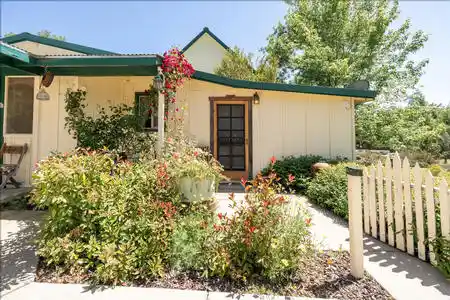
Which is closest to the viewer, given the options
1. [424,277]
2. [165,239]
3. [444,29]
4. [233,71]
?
[424,277]

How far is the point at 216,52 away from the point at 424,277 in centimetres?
1233

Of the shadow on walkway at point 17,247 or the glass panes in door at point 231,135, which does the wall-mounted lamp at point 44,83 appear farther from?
the glass panes in door at point 231,135

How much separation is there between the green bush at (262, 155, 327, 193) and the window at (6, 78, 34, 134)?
5.87m

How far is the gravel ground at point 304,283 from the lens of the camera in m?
2.03

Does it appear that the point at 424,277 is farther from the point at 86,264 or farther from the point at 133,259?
the point at 86,264

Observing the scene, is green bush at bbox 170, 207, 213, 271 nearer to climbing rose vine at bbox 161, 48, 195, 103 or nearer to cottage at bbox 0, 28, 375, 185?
climbing rose vine at bbox 161, 48, 195, 103

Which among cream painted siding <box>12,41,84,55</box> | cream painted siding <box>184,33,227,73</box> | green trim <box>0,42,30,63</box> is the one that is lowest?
green trim <box>0,42,30,63</box>

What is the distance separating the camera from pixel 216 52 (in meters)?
12.5

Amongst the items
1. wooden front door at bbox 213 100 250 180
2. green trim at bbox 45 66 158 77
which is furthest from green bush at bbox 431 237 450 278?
green trim at bbox 45 66 158 77

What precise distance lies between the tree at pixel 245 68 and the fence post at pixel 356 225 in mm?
7611

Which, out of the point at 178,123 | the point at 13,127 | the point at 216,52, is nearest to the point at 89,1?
the point at 178,123

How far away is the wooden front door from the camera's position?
6.38 meters

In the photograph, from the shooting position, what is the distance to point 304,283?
2.14 m

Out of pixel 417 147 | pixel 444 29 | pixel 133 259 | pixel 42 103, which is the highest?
pixel 444 29
